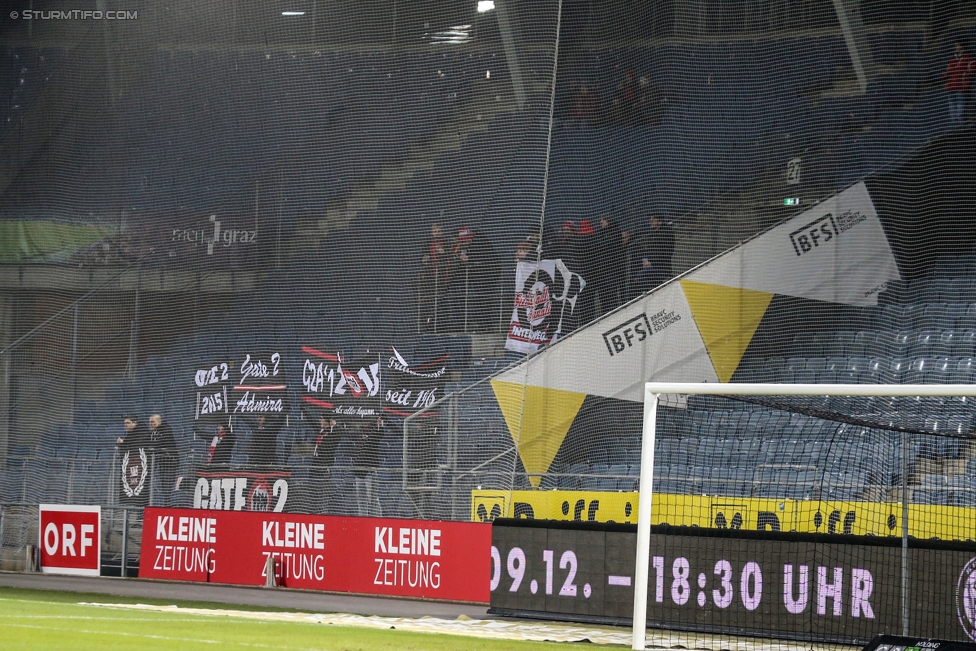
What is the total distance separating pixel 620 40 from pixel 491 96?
5.71 ft

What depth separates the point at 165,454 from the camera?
15.5 meters

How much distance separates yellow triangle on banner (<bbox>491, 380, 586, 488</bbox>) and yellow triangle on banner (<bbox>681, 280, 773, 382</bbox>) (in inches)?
61.5

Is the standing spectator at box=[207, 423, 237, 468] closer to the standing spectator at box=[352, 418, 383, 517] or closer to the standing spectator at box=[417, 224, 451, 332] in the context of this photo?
the standing spectator at box=[352, 418, 383, 517]

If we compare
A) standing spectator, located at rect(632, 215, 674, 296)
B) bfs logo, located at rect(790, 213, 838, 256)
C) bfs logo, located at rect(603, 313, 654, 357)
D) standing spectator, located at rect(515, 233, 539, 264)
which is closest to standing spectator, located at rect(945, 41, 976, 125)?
bfs logo, located at rect(790, 213, 838, 256)

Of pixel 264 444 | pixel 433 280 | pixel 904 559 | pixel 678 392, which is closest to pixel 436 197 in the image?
pixel 433 280

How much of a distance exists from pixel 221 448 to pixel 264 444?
0.59 meters

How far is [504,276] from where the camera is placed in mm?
14789

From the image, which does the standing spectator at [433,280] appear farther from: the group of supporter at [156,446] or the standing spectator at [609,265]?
the group of supporter at [156,446]

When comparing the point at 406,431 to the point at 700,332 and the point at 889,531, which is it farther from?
the point at 889,531

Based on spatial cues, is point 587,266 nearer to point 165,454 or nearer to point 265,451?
point 265,451

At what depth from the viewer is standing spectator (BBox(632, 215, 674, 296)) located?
46.8 feet

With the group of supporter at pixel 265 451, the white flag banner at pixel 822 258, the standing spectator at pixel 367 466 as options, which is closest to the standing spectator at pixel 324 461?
the group of supporter at pixel 265 451

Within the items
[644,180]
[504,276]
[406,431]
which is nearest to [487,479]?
[406,431]

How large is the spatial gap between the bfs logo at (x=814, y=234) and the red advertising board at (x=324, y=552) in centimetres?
487
